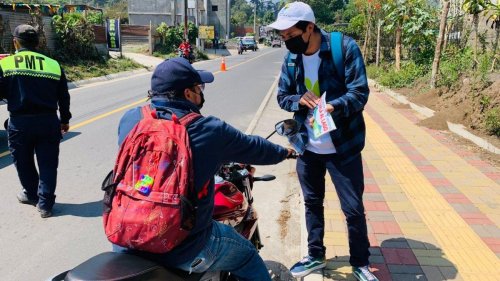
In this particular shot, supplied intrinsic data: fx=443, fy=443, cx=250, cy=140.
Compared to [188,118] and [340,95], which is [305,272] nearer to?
[340,95]

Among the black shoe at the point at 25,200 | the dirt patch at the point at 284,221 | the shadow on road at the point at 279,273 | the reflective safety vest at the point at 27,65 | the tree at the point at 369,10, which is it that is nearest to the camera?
the shadow on road at the point at 279,273

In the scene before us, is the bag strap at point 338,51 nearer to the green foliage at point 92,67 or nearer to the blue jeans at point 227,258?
the blue jeans at point 227,258

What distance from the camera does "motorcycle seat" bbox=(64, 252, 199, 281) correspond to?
5.59ft

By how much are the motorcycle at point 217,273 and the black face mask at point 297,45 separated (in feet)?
1.70

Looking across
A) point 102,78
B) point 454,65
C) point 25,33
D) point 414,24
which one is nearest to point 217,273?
point 25,33

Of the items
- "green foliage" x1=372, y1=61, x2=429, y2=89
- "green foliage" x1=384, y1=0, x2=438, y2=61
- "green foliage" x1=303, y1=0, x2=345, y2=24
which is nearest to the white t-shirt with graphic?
"green foliage" x1=372, y1=61, x2=429, y2=89

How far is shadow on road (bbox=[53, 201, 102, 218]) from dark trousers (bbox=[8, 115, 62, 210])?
6.0 inches

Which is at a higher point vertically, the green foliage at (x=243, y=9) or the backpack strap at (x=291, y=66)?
the green foliage at (x=243, y=9)

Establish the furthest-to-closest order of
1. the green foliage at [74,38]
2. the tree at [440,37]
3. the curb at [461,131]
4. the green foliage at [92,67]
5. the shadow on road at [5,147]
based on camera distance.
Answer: the green foliage at [74,38] → the green foliage at [92,67] → the tree at [440,37] → the curb at [461,131] → the shadow on road at [5,147]

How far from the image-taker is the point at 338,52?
2879 mm

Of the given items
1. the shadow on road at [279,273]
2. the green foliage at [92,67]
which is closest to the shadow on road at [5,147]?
the shadow on road at [279,273]

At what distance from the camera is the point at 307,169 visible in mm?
3219

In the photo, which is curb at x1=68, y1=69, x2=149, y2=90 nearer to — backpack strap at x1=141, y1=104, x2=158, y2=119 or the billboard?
the billboard

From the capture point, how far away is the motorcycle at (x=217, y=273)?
1737mm
